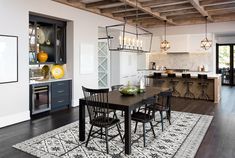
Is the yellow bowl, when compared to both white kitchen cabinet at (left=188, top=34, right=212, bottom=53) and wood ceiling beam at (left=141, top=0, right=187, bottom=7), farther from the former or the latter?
white kitchen cabinet at (left=188, top=34, right=212, bottom=53)

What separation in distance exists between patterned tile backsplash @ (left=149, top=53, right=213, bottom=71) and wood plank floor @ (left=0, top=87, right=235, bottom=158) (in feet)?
9.94

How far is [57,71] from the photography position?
6.16 meters

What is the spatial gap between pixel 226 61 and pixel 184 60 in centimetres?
374

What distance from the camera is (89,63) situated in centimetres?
693

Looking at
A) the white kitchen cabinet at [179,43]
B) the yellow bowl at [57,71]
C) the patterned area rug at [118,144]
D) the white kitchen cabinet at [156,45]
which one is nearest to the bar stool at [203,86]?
the white kitchen cabinet at [179,43]

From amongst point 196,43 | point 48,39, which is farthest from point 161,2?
point 196,43

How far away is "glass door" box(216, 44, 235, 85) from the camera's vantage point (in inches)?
462

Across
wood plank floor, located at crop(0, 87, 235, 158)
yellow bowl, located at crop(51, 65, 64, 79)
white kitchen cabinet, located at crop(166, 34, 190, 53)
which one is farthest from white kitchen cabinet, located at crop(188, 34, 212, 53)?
yellow bowl, located at crop(51, 65, 64, 79)

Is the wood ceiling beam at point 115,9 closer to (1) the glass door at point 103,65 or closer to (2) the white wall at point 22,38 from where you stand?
(2) the white wall at point 22,38

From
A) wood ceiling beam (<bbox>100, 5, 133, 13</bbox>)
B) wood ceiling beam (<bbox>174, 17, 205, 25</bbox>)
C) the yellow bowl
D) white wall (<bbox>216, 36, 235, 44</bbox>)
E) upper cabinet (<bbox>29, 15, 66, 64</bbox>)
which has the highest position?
wood ceiling beam (<bbox>174, 17, 205, 25</bbox>)

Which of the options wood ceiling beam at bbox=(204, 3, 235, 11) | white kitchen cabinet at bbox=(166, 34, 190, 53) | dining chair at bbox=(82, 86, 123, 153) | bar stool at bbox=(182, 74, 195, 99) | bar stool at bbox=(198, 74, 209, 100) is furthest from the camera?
white kitchen cabinet at bbox=(166, 34, 190, 53)

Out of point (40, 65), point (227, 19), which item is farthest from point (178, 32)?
point (40, 65)

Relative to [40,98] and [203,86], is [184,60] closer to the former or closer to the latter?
[203,86]

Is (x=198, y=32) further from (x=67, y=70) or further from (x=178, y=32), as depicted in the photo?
(x=67, y=70)
